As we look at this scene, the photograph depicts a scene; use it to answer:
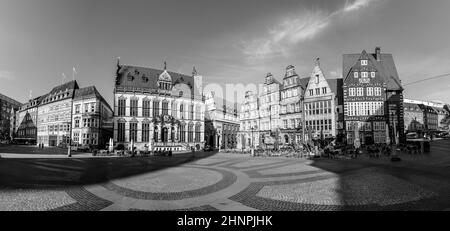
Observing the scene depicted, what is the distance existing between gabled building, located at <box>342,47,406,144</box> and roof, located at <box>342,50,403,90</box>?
680 millimetres

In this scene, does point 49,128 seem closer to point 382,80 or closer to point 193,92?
point 193,92

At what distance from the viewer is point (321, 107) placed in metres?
43.3

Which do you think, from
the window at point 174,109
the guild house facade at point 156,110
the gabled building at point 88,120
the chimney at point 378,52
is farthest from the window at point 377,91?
the gabled building at point 88,120

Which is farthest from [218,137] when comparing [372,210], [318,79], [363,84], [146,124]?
[372,210]

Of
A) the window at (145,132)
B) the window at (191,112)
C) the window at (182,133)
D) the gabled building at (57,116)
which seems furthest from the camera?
the gabled building at (57,116)

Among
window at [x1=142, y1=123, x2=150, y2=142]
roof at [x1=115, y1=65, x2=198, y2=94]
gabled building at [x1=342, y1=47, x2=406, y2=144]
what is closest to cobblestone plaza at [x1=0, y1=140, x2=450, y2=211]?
gabled building at [x1=342, y1=47, x2=406, y2=144]

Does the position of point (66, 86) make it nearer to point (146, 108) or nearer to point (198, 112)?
point (146, 108)

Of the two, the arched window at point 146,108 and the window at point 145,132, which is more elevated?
the arched window at point 146,108

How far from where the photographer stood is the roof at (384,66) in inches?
1726

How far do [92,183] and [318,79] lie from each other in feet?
144

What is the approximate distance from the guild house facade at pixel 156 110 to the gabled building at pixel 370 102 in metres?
34.8

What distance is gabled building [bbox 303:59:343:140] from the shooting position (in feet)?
139

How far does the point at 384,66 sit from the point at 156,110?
52.4 meters

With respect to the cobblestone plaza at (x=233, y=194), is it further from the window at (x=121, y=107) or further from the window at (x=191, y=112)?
the window at (x=191, y=112)
